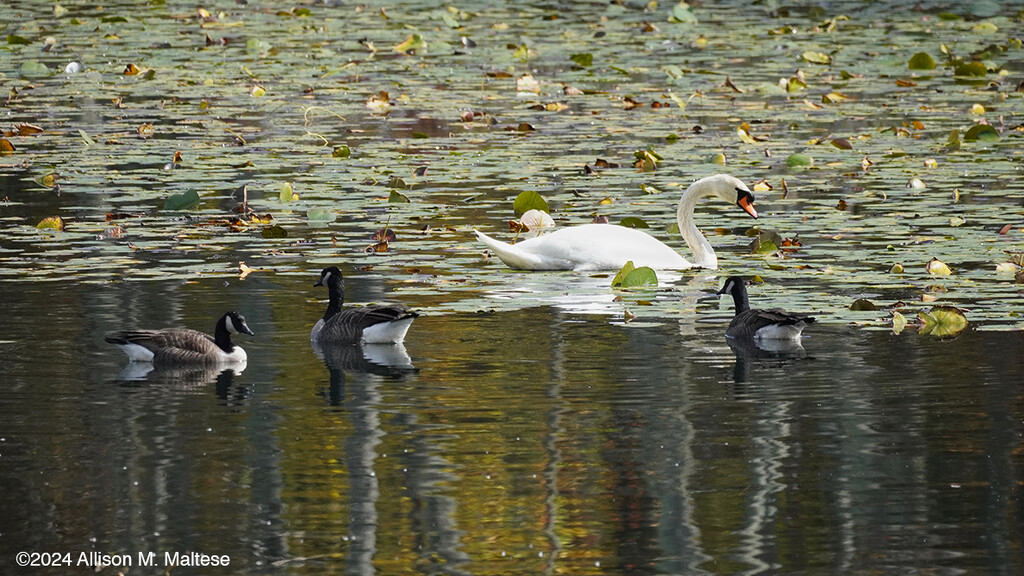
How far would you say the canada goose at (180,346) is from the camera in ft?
28.4

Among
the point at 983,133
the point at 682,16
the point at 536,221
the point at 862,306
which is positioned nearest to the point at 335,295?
the point at 862,306

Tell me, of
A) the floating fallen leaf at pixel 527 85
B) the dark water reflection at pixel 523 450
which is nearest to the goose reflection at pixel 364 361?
the dark water reflection at pixel 523 450

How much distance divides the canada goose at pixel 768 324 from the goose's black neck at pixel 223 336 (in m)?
2.35

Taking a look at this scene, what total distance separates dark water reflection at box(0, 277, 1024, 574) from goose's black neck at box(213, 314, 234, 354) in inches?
5.8

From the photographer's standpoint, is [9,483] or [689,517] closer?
[689,517]

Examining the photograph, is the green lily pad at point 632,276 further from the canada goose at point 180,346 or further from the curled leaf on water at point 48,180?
the curled leaf on water at point 48,180

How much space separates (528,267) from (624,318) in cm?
163

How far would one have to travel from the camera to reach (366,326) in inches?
358

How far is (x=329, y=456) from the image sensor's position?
22.8 ft

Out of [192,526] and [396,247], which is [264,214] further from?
[192,526]

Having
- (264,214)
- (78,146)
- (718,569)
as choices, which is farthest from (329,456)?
(78,146)

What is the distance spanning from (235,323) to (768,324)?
8.05ft

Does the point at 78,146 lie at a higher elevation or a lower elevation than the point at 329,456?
higher

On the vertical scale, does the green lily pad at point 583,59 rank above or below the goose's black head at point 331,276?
above
